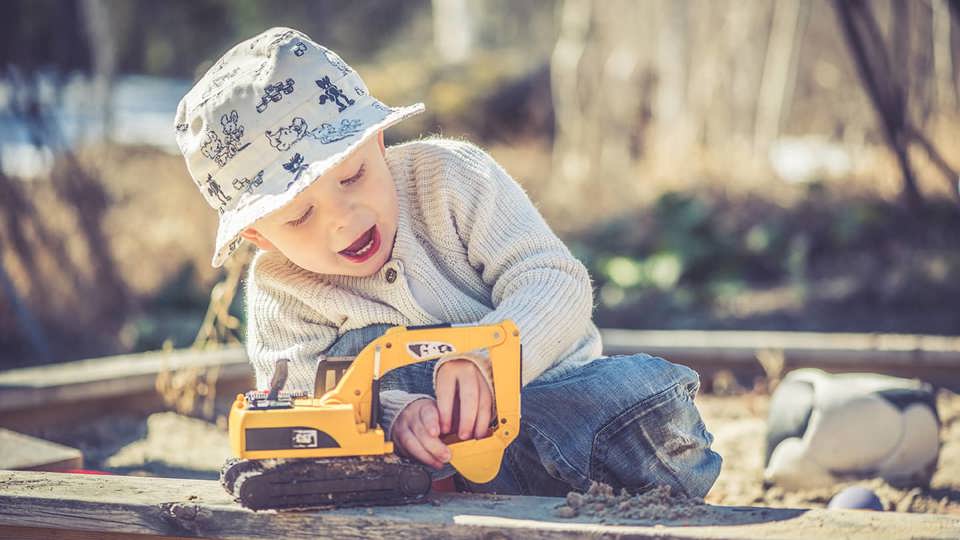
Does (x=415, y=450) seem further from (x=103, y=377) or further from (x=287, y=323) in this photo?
(x=103, y=377)

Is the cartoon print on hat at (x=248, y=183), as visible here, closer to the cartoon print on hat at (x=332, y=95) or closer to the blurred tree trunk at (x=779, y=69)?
the cartoon print on hat at (x=332, y=95)

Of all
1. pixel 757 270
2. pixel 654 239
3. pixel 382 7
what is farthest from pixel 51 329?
pixel 382 7

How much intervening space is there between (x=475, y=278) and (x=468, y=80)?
9.16 meters

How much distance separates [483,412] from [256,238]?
2.02 feet

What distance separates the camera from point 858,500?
102 inches

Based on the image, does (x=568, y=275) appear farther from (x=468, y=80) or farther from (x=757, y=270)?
(x=468, y=80)

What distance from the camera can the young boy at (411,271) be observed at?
205 centimetres

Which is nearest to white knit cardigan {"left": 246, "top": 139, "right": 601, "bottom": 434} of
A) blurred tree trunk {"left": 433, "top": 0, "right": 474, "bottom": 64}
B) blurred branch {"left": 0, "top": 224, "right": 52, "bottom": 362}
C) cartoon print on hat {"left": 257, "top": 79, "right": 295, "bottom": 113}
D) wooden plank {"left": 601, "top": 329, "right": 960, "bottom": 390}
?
cartoon print on hat {"left": 257, "top": 79, "right": 295, "bottom": 113}

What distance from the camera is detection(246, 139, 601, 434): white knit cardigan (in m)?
2.24

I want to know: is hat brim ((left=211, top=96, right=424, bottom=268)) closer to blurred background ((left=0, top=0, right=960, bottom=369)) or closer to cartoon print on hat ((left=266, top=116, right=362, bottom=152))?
cartoon print on hat ((left=266, top=116, right=362, bottom=152))

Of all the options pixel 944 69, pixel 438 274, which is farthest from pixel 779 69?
pixel 438 274

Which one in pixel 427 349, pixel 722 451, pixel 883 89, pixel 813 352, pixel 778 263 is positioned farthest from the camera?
pixel 778 263

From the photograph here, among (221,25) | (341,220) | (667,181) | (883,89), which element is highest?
(221,25)

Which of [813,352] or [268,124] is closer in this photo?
[268,124]
